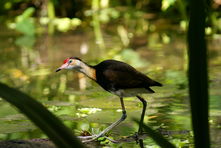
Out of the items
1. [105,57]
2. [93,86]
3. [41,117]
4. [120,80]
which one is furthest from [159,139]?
[105,57]

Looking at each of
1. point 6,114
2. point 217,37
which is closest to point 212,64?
point 217,37

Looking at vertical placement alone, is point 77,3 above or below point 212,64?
above

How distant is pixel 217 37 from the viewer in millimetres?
9688

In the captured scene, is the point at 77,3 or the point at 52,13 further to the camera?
the point at 77,3

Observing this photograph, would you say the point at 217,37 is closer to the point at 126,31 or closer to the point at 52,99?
the point at 126,31

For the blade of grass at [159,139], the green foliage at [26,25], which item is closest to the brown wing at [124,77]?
the blade of grass at [159,139]

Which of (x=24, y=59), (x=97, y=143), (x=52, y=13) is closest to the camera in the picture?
(x=97, y=143)

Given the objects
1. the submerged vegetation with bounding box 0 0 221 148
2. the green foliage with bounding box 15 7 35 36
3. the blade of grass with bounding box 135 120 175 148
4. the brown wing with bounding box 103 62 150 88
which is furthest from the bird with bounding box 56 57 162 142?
the green foliage with bounding box 15 7 35 36

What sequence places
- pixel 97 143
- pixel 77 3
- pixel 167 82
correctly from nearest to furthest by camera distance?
pixel 97 143 < pixel 167 82 < pixel 77 3

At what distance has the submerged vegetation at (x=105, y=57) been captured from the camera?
4.61 m

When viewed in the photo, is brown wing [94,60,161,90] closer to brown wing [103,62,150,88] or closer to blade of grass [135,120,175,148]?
brown wing [103,62,150,88]

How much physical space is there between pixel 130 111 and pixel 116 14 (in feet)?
24.3

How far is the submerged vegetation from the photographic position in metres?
4.61

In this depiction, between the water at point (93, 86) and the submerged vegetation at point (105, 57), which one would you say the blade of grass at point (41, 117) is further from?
the water at point (93, 86)
